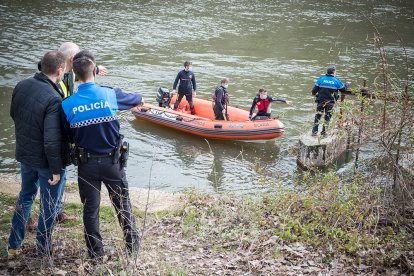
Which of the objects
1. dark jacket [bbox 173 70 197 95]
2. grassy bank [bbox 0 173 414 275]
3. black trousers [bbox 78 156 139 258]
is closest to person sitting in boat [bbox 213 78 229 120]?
dark jacket [bbox 173 70 197 95]

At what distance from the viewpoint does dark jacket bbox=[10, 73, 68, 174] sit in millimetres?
4562

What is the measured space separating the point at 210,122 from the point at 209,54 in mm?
8322

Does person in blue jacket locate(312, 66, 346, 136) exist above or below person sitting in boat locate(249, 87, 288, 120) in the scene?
above

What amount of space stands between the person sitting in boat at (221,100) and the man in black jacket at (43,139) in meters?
7.99

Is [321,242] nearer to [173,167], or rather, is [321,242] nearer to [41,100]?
[41,100]

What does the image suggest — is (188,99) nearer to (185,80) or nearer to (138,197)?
(185,80)

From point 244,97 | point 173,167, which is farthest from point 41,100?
point 244,97

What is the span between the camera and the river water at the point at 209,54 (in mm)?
11480

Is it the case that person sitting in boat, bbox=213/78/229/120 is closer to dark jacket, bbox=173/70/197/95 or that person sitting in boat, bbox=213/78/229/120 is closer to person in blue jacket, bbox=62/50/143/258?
dark jacket, bbox=173/70/197/95

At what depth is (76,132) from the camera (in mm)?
4527

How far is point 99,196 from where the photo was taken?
4.68 m

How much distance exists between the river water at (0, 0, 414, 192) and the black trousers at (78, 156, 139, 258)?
12.4 feet

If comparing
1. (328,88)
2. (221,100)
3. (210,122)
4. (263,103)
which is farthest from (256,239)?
(221,100)

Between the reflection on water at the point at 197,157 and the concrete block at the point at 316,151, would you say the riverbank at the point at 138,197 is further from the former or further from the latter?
the concrete block at the point at 316,151
